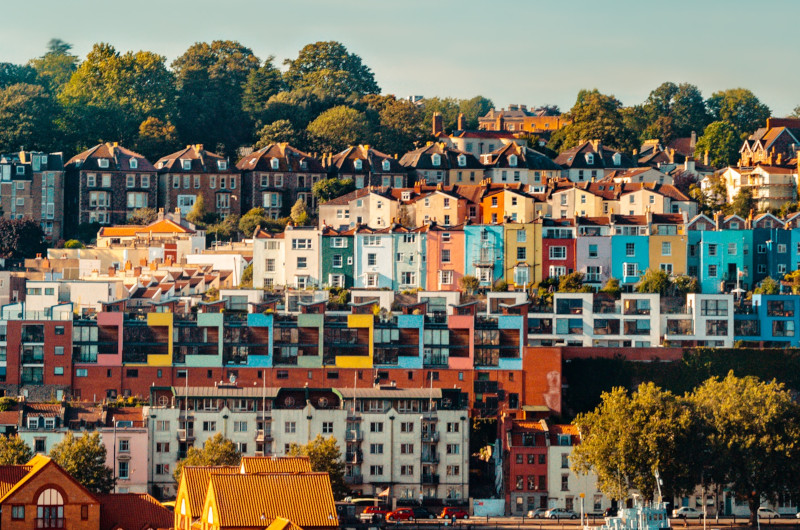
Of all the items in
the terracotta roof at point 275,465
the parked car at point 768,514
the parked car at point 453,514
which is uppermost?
the terracotta roof at point 275,465

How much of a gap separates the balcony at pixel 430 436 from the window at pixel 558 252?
22.4 meters

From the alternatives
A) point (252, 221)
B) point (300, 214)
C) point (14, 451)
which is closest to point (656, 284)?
point (300, 214)

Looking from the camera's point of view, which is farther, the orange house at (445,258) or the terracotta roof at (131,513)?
the orange house at (445,258)

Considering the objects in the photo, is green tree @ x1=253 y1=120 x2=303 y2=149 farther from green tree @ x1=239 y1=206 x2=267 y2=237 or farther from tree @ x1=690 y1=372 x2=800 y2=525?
tree @ x1=690 y1=372 x2=800 y2=525

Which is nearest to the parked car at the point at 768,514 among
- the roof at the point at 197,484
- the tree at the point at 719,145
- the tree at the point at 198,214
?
the roof at the point at 197,484

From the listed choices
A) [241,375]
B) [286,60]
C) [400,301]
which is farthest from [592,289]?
[286,60]

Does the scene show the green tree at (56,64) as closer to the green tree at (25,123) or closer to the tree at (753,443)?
the green tree at (25,123)

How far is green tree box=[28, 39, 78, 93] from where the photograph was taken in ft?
576

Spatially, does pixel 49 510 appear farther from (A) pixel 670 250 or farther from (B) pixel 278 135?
(B) pixel 278 135

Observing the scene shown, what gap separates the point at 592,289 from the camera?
110 meters

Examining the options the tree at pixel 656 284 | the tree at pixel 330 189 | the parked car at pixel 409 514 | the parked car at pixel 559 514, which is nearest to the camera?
the parked car at pixel 409 514

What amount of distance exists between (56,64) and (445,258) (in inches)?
3168

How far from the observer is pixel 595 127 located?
14300 centimetres

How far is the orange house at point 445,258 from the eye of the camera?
374 feet
